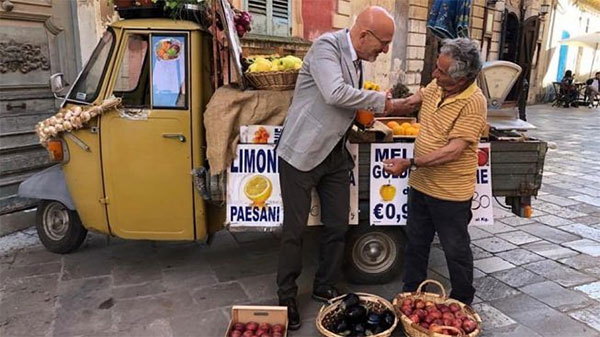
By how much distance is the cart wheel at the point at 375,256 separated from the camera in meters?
3.45

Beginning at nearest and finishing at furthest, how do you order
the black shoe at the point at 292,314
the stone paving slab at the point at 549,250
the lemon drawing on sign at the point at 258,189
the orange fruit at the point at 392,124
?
the black shoe at the point at 292,314
the lemon drawing on sign at the point at 258,189
the orange fruit at the point at 392,124
the stone paving slab at the point at 549,250

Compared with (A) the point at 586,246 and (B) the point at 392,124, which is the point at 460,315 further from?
(A) the point at 586,246

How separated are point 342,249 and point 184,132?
4.38ft

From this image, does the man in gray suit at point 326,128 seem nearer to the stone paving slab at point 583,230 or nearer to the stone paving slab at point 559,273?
the stone paving slab at point 559,273

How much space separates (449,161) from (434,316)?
0.89 meters

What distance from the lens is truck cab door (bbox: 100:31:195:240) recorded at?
10.7ft

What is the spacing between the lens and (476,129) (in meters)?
2.61

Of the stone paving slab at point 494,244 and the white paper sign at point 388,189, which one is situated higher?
the white paper sign at point 388,189

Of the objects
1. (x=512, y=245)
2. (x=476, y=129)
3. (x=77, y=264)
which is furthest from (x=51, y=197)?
(x=512, y=245)

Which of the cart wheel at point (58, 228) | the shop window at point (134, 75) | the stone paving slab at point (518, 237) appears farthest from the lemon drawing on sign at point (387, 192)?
the cart wheel at point (58, 228)

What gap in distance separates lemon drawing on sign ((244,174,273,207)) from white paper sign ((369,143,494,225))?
70 cm

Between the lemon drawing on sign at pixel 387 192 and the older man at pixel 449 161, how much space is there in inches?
7.3

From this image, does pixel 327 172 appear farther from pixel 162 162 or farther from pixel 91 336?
pixel 91 336

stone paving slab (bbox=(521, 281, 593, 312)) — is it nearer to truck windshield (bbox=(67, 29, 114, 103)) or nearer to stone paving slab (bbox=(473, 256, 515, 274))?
stone paving slab (bbox=(473, 256, 515, 274))
